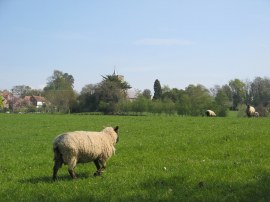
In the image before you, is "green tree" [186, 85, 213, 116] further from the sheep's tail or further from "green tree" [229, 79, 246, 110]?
the sheep's tail

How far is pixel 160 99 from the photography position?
9606 cm

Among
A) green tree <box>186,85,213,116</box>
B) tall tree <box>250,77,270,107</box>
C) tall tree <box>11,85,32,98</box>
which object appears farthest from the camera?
tall tree <box>11,85,32,98</box>

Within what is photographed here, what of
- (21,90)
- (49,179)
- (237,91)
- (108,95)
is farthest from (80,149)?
(21,90)

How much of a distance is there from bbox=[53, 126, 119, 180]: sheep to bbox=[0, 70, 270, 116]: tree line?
55.8 meters

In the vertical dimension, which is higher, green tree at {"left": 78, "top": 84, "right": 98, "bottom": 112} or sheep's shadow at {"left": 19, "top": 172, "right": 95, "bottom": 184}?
green tree at {"left": 78, "top": 84, "right": 98, "bottom": 112}

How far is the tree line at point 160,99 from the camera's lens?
76.1m

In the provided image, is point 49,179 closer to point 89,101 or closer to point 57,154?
point 57,154

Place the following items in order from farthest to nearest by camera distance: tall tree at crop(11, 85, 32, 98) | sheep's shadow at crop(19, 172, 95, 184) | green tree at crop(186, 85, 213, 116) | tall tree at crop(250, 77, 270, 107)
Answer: tall tree at crop(11, 85, 32, 98) → tall tree at crop(250, 77, 270, 107) → green tree at crop(186, 85, 213, 116) → sheep's shadow at crop(19, 172, 95, 184)

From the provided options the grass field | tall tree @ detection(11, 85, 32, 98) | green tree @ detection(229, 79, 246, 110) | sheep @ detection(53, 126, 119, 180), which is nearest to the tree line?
green tree @ detection(229, 79, 246, 110)

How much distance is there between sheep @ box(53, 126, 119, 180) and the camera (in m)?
10.1

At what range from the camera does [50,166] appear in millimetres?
13000

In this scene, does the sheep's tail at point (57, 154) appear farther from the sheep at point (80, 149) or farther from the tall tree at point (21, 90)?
the tall tree at point (21, 90)

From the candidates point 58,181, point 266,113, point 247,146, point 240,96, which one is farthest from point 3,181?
point 240,96

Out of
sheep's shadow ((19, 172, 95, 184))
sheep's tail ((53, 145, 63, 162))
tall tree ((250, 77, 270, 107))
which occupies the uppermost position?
tall tree ((250, 77, 270, 107))
